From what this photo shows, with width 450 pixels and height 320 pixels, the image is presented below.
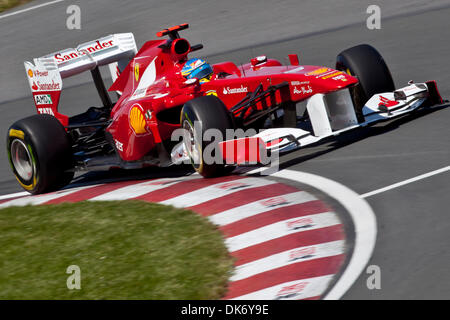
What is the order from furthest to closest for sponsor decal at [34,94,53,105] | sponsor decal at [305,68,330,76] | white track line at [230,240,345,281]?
sponsor decal at [34,94,53,105], sponsor decal at [305,68,330,76], white track line at [230,240,345,281]

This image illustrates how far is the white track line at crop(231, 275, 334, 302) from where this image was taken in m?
5.14

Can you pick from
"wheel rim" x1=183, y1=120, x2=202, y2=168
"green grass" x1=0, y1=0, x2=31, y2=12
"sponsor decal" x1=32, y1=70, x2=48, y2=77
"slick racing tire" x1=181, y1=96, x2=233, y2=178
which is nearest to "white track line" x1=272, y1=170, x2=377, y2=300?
"slick racing tire" x1=181, y1=96, x2=233, y2=178

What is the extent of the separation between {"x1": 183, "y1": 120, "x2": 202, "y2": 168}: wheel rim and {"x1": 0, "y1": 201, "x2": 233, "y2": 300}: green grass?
29.1 inches

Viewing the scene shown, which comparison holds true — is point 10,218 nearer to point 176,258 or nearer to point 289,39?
point 176,258

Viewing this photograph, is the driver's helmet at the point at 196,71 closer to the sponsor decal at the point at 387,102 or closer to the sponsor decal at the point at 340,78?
the sponsor decal at the point at 340,78

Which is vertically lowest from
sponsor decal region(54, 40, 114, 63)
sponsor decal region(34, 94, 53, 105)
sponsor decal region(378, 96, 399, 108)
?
sponsor decal region(378, 96, 399, 108)

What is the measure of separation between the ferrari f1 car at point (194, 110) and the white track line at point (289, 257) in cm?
199

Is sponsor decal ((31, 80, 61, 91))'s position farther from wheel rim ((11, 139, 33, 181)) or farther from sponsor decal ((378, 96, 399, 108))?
sponsor decal ((378, 96, 399, 108))

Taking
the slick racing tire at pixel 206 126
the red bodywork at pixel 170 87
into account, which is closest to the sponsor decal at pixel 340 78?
the red bodywork at pixel 170 87

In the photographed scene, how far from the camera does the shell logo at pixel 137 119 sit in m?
8.70

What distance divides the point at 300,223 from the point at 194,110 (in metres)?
1.89

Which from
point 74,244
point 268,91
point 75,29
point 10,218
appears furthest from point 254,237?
point 75,29

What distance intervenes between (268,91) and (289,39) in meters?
6.25

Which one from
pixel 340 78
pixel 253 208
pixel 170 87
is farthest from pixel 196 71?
pixel 253 208
